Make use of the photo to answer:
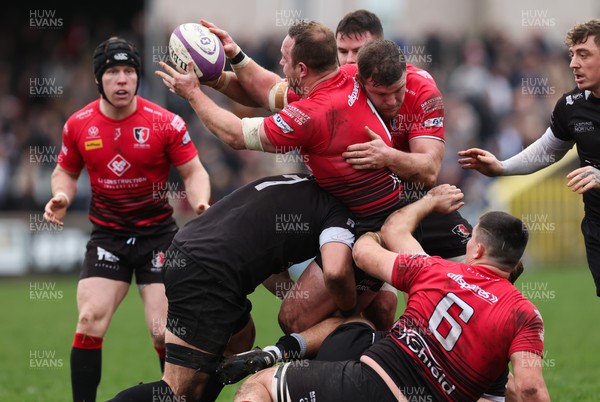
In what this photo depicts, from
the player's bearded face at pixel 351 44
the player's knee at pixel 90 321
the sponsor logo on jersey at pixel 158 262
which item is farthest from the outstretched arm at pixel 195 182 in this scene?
the player's bearded face at pixel 351 44

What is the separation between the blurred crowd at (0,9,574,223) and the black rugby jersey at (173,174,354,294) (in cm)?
1169

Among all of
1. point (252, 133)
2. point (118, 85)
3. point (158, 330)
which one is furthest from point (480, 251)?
point (118, 85)

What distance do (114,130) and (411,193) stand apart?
8.90 ft

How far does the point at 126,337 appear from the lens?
41.1 feet

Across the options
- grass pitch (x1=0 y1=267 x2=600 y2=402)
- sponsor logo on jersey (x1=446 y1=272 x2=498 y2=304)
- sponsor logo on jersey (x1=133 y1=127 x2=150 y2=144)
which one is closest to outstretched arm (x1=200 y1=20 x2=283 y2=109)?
sponsor logo on jersey (x1=133 y1=127 x2=150 y2=144)

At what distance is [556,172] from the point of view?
20.6 meters

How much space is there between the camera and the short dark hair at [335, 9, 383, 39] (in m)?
7.80

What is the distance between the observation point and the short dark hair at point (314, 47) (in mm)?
6703

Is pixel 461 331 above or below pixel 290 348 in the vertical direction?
above

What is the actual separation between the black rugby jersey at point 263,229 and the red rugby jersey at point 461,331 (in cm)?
95

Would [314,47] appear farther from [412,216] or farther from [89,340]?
[89,340]

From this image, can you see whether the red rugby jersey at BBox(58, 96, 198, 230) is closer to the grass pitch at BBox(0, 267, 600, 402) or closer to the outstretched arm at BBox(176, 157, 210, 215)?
the outstretched arm at BBox(176, 157, 210, 215)

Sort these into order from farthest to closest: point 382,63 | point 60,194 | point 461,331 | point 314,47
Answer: point 60,194, point 314,47, point 382,63, point 461,331

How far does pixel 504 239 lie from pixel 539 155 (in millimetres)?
2055
